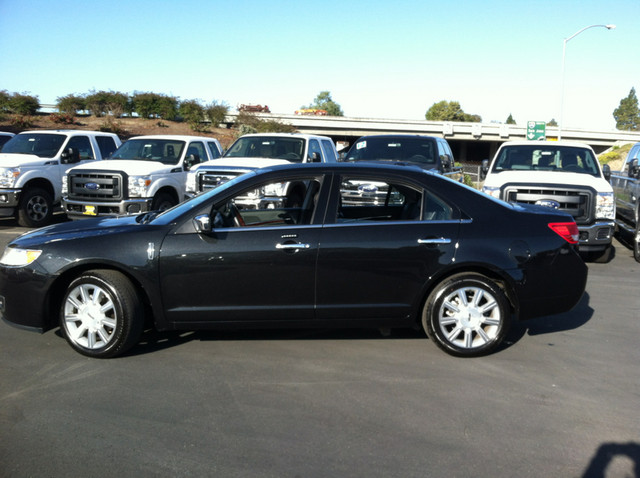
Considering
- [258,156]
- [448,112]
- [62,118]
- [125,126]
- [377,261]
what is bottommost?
[377,261]

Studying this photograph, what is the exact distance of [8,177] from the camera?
1273 centimetres

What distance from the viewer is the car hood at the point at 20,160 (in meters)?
12.9

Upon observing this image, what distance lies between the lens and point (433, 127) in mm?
73625

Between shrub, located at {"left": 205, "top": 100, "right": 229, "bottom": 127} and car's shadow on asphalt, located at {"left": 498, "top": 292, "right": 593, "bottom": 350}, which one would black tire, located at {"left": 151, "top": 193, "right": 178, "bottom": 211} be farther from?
shrub, located at {"left": 205, "top": 100, "right": 229, "bottom": 127}

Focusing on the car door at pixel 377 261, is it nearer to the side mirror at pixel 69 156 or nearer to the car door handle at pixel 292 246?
the car door handle at pixel 292 246

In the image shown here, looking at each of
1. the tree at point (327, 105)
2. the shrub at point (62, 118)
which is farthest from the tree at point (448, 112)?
the shrub at point (62, 118)

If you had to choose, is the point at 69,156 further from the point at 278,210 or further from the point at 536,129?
the point at 536,129

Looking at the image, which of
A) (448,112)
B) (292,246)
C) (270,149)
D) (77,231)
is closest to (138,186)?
(270,149)

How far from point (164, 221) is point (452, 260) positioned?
2.55m

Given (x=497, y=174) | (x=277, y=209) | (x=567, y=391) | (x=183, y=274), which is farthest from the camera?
(x=497, y=174)

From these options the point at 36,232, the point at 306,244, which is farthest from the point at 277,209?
the point at 36,232

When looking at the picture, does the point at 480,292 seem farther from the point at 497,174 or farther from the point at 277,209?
the point at 497,174

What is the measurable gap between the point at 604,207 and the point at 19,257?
8.29 m

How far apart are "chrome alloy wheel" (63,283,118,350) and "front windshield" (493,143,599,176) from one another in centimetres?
832
